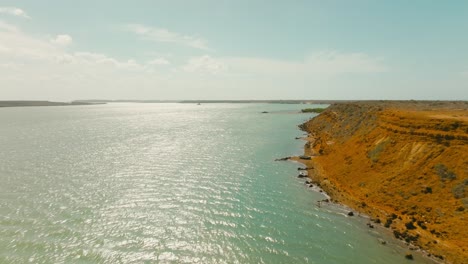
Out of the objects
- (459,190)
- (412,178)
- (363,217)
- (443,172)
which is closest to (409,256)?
(363,217)

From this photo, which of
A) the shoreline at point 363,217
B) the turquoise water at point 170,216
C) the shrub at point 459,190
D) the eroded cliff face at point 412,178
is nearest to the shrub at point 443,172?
the eroded cliff face at point 412,178

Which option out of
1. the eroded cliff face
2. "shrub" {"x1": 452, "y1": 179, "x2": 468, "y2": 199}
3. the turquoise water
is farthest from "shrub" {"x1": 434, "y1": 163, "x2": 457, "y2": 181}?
the turquoise water

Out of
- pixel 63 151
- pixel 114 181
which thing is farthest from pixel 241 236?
pixel 63 151

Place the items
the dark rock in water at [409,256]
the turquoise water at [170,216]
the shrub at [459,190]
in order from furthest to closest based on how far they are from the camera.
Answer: the shrub at [459,190]
the turquoise water at [170,216]
the dark rock in water at [409,256]

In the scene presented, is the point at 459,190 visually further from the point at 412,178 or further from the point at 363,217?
the point at 363,217

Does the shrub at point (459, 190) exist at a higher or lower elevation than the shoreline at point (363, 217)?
higher

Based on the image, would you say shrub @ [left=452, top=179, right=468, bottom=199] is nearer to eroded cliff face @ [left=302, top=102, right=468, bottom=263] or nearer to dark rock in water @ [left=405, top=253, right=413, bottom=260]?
eroded cliff face @ [left=302, top=102, right=468, bottom=263]

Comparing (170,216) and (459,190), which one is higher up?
(459,190)

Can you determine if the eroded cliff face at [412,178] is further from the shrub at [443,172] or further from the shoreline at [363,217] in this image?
the shoreline at [363,217]
